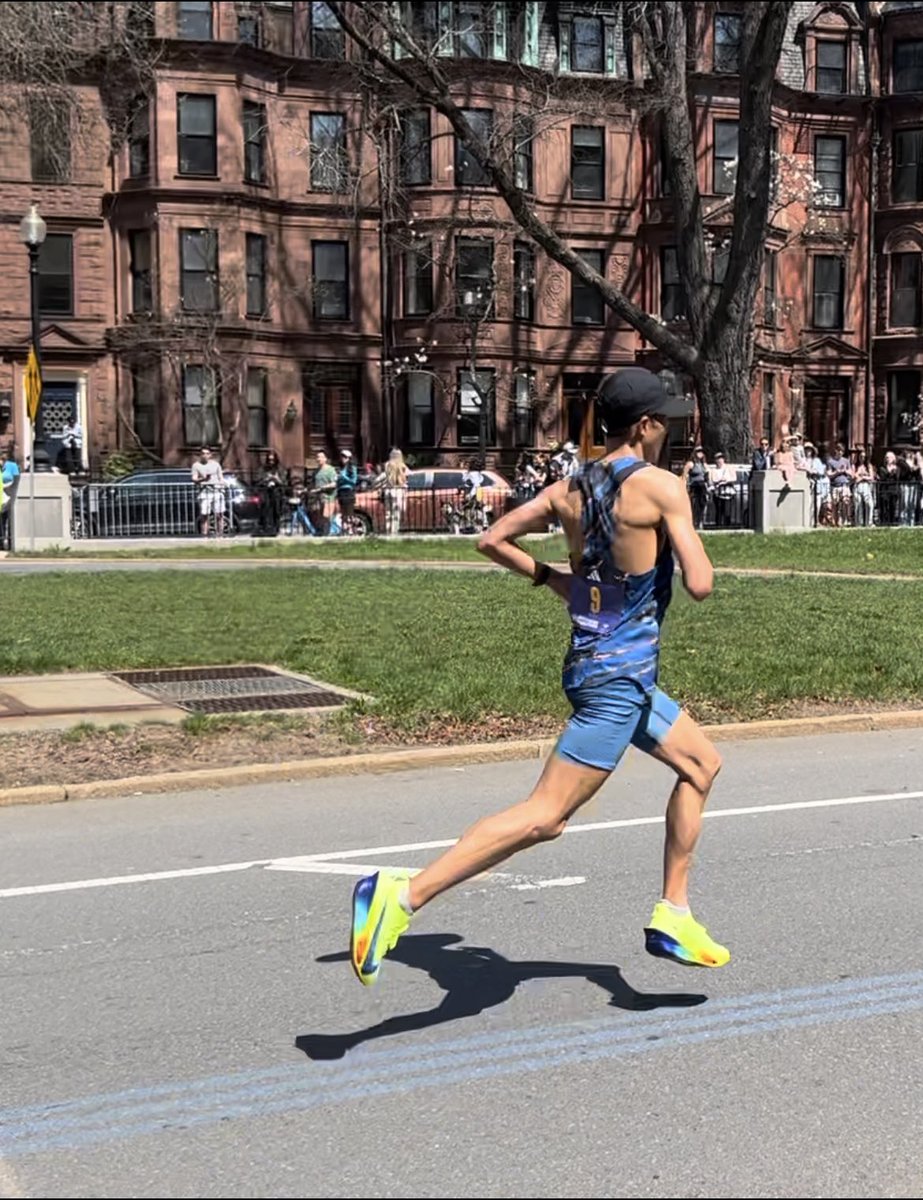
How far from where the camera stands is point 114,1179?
364cm

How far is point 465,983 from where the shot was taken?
5129 mm

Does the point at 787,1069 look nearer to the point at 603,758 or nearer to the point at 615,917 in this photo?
the point at 603,758

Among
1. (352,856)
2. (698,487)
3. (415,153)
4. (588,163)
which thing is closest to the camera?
(352,856)

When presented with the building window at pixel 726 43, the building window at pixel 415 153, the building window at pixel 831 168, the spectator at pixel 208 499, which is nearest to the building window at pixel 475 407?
the building window at pixel 415 153

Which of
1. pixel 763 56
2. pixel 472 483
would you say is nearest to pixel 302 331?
pixel 472 483

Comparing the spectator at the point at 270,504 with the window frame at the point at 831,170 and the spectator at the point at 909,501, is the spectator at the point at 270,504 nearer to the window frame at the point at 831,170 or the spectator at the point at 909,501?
the spectator at the point at 909,501

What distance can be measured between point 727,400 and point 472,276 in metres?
13.0

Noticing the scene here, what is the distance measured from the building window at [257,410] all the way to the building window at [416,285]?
14.7ft

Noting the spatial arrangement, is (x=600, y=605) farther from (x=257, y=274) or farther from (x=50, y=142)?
(x=257, y=274)

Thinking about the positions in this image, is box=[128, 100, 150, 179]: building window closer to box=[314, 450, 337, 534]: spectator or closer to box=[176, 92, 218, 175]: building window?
box=[176, 92, 218, 175]: building window

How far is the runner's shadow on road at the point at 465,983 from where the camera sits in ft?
15.2

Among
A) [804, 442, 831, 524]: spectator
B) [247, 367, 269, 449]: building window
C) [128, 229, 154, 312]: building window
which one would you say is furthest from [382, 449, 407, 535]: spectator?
[128, 229, 154, 312]: building window

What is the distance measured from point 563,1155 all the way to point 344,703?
6.87 meters

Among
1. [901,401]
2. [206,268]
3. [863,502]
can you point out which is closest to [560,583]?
[863,502]
